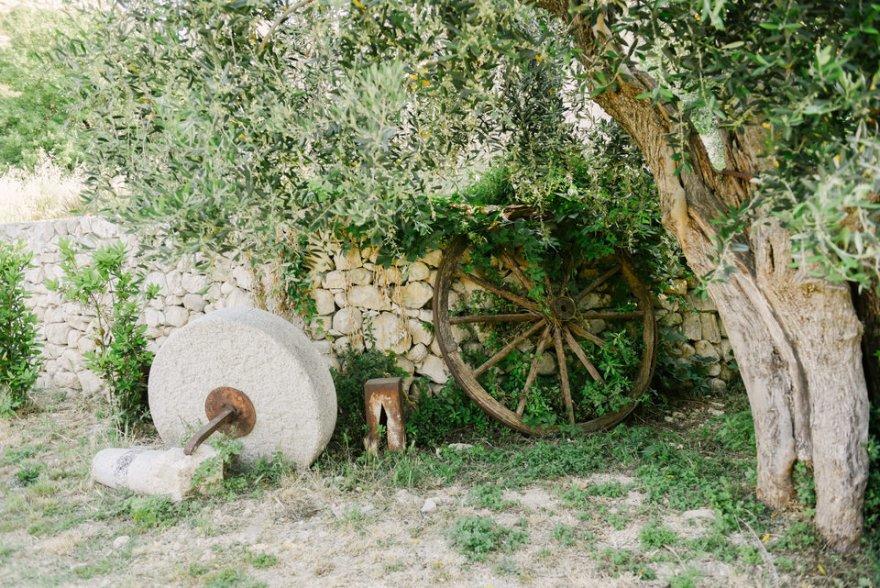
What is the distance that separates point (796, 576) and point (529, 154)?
304 cm

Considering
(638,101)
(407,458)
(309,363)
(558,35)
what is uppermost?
(558,35)

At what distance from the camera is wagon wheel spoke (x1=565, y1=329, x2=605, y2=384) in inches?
222

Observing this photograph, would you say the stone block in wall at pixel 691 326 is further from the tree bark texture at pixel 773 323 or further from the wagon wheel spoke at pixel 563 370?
the tree bark texture at pixel 773 323

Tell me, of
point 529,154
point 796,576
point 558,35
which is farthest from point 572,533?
point 558,35

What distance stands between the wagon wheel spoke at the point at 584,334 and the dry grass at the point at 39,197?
23.2ft

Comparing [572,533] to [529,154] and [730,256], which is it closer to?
[730,256]

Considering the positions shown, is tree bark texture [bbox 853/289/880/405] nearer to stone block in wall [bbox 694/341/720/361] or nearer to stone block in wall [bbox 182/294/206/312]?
stone block in wall [bbox 694/341/720/361]

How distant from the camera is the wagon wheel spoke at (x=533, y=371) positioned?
5.59 m

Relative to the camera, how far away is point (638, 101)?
3.63m

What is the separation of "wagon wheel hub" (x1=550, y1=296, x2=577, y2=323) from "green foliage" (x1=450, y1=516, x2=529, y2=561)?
88.4 inches

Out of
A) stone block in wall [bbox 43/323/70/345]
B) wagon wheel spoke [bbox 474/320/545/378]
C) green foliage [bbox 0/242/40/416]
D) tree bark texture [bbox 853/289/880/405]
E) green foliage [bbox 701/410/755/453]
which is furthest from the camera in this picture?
stone block in wall [bbox 43/323/70/345]

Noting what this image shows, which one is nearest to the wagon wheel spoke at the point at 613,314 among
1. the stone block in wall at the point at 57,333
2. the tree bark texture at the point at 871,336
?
the tree bark texture at the point at 871,336

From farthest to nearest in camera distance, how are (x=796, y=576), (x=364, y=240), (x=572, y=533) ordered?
1. (x=364, y=240)
2. (x=572, y=533)
3. (x=796, y=576)

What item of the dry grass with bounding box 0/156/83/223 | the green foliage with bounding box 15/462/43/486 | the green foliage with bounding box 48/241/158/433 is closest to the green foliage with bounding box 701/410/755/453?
the green foliage with bounding box 48/241/158/433
